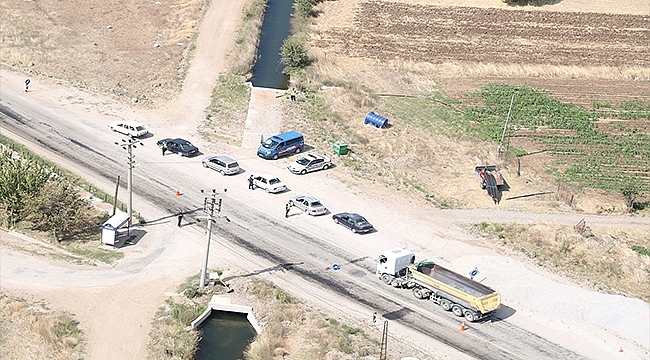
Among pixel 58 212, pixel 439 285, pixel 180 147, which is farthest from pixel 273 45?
pixel 439 285

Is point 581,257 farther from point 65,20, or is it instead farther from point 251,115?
point 65,20

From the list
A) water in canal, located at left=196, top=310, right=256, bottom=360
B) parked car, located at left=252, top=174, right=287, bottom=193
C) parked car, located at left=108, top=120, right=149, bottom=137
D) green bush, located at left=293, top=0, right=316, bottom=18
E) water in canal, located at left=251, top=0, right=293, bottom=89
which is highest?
green bush, located at left=293, top=0, right=316, bottom=18

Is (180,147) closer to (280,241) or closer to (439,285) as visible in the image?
(280,241)

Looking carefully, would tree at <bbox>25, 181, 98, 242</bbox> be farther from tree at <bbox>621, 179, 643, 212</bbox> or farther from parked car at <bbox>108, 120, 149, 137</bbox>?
tree at <bbox>621, 179, 643, 212</bbox>

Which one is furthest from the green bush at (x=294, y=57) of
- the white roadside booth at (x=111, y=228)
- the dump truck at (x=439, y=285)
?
the dump truck at (x=439, y=285)

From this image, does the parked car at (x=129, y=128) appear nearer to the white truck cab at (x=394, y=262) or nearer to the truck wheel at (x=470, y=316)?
the white truck cab at (x=394, y=262)

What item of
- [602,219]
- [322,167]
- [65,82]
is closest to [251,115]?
[322,167]

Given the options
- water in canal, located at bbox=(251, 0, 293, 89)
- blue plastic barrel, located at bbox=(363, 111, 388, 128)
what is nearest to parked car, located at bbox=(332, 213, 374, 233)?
blue plastic barrel, located at bbox=(363, 111, 388, 128)
